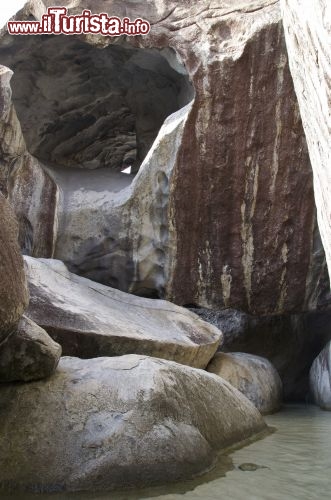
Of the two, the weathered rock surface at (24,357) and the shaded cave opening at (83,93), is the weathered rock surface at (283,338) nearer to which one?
the shaded cave opening at (83,93)

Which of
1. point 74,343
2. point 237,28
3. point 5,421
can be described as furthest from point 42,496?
point 237,28

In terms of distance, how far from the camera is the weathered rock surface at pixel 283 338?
786 cm

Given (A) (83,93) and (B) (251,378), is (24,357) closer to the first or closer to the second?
(B) (251,378)

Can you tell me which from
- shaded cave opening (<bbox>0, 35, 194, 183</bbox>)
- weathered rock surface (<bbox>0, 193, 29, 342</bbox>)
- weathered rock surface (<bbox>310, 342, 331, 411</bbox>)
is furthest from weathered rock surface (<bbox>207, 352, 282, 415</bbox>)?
shaded cave opening (<bbox>0, 35, 194, 183</bbox>)

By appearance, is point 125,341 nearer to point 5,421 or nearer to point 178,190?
point 5,421

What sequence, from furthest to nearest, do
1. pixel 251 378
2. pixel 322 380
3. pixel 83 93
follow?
1. pixel 83 93
2. pixel 322 380
3. pixel 251 378

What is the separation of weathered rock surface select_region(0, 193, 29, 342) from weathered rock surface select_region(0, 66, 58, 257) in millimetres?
4037

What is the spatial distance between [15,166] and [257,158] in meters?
2.98

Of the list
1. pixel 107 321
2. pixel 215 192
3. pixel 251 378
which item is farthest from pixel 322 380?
pixel 107 321

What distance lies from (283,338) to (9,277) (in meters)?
6.40

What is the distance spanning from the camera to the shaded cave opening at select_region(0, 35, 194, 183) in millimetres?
7809

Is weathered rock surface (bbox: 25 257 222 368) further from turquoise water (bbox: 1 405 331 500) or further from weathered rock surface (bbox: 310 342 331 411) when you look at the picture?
weathered rock surface (bbox: 310 342 331 411)

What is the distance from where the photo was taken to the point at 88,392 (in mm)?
2705

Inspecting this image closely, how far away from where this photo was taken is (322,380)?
6.79 metres
